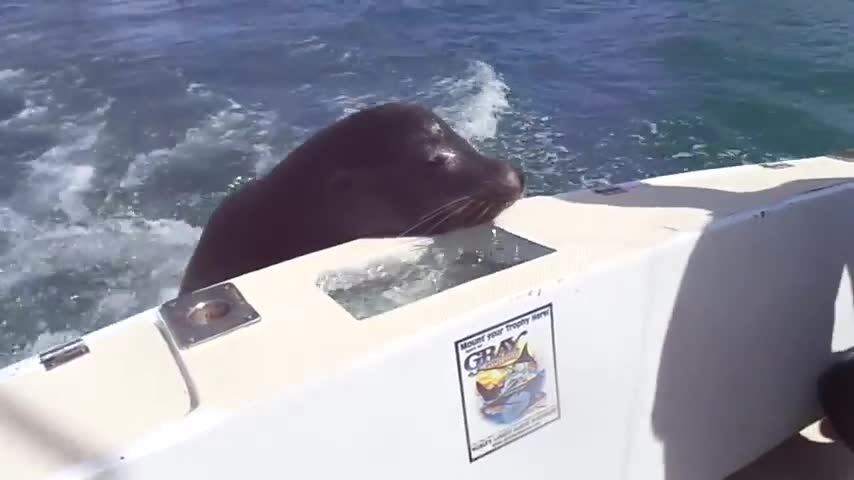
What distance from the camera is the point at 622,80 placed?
10.2m

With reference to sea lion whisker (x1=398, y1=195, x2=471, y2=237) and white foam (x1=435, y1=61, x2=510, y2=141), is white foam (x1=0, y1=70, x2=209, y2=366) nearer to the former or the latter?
white foam (x1=435, y1=61, x2=510, y2=141)

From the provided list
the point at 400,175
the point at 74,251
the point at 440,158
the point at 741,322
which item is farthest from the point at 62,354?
the point at 74,251

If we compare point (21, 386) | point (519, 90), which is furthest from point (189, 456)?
point (519, 90)

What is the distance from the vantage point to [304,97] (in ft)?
31.4

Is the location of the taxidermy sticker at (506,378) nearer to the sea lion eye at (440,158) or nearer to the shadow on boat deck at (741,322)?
the shadow on boat deck at (741,322)

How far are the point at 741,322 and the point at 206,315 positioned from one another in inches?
54.0

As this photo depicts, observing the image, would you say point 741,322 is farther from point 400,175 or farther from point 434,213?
point 400,175

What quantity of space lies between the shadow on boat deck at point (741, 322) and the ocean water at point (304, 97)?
12.7 feet

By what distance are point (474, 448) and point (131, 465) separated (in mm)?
747

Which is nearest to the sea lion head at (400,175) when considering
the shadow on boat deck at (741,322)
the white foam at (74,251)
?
the shadow on boat deck at (741,322)

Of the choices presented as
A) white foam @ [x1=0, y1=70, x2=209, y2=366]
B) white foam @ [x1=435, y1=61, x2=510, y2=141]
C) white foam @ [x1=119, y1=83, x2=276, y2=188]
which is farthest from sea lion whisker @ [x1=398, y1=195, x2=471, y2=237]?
white foam @ [x1=435, y1=61, x2=510, y2=141]

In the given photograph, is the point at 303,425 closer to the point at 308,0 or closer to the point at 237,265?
the point at 237,265

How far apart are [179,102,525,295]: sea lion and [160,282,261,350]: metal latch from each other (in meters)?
0.83

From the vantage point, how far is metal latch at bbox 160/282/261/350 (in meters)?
1.91
